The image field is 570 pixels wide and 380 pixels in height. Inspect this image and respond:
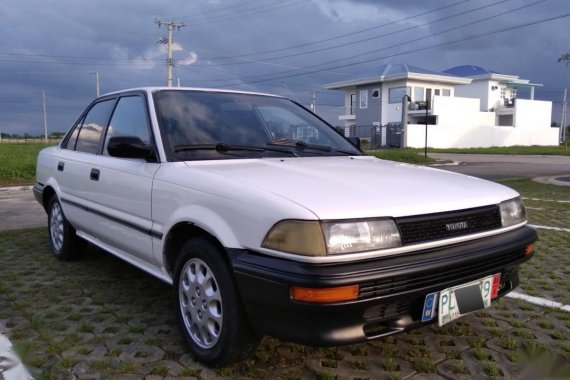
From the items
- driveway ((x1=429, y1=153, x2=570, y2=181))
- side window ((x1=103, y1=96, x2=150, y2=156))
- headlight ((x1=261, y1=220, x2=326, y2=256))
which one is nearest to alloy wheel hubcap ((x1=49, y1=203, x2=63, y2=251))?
side window ((x1=103, y1=96, x2=150, y2=156))

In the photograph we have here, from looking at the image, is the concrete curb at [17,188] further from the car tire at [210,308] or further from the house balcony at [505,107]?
the house balcony at [505,107]

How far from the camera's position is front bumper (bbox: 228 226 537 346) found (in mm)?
2197

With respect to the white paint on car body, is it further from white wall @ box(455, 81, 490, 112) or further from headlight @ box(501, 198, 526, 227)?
white wall @ box(455, 81, 490, 112)

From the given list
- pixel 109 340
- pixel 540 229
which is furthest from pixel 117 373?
pixel 540 229

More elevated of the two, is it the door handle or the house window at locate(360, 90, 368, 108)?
the house window at locate(360, 90, 368, 108)

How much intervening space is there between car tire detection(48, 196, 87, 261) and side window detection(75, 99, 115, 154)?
674 mm

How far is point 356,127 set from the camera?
4347cm

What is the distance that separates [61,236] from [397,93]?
38.6 m

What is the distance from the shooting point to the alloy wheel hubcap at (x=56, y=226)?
4.83 metres

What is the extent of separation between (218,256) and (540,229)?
5353mm

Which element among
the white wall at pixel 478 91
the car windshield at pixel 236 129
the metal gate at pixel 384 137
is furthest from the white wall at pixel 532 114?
the car windshield at pixel 236 129

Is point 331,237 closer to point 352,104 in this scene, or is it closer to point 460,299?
point 460,299

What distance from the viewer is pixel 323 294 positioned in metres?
2.18

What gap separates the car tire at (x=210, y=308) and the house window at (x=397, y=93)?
39438 mm
